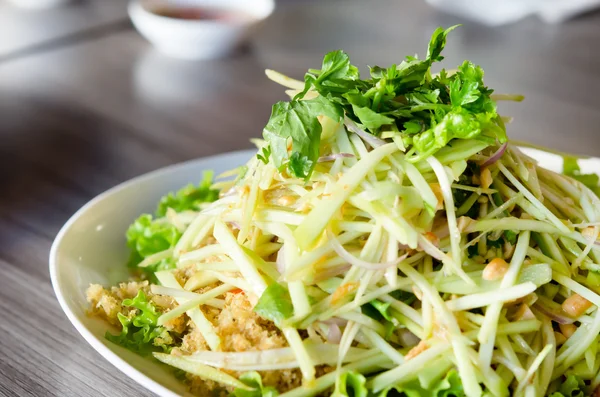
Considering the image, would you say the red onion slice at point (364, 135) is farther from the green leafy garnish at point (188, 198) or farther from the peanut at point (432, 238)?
Result: the green leafy garnish at point (188, 198)

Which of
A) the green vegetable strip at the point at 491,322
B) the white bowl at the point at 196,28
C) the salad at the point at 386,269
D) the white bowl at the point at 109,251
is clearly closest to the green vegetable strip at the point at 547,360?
the salad at the point at 386,269

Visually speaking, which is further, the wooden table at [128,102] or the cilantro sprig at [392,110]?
the wooden table at [128,102]

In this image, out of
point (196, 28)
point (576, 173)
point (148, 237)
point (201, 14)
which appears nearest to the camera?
point (148, 237)

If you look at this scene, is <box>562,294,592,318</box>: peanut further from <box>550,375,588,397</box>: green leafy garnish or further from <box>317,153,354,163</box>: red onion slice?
<box>317,153,354,163</box>: red onion slice

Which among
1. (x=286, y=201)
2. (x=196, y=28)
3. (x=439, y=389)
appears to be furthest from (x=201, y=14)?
(x=439, y=389)

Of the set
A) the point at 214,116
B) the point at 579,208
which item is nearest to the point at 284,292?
the point at 579,208

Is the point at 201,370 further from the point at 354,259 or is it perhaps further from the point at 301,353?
the point at 354,259
